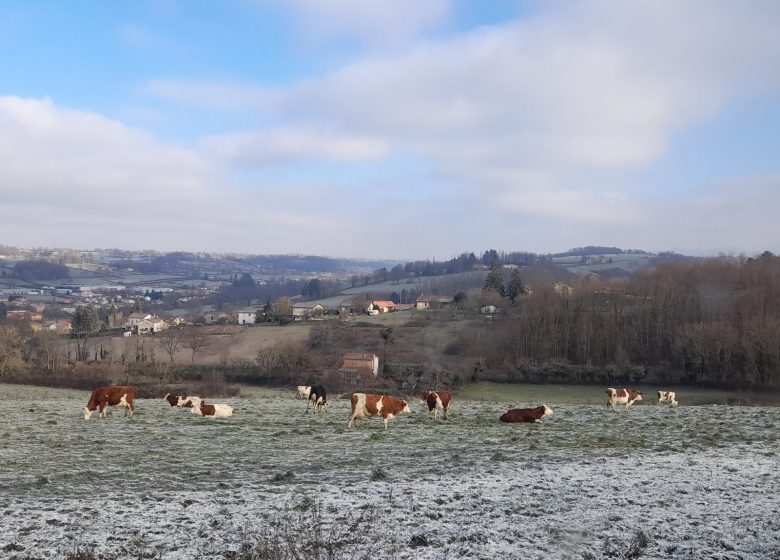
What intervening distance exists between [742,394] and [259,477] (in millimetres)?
48388

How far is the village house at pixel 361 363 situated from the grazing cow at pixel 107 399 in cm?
3954

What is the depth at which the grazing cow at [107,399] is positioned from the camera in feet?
70.9

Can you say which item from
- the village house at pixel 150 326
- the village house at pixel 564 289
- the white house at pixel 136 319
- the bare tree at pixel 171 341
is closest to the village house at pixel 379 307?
the village house at pixel 150 326

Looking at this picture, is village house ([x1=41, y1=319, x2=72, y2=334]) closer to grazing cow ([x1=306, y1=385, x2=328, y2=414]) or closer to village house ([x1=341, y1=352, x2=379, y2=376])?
village house ([x1=341, y1=352, x2=379, y2=376])

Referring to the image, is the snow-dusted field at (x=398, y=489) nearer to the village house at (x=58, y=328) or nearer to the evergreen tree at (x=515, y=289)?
the evergreen tree at (x=515, y=289)

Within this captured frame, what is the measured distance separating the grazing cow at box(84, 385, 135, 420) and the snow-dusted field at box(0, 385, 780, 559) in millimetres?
1929

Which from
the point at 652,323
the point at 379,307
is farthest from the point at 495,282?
the point at 652,323

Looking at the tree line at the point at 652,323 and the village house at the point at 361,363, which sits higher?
the tree line at the point at 652,323

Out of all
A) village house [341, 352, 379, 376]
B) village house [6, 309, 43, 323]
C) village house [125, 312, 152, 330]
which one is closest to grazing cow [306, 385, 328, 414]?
village house [341, 352, 379, 376]

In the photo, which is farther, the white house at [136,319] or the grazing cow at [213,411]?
the white house at [136,319]

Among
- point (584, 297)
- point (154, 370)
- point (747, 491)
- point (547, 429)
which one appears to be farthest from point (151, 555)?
point (584, 297)

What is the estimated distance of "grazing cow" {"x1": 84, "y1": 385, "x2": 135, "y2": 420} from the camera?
21.6 meters

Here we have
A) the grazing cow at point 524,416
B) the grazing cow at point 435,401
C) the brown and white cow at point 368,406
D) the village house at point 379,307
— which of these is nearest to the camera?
the brown and white cow at point 368,406

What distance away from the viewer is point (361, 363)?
6319cm
